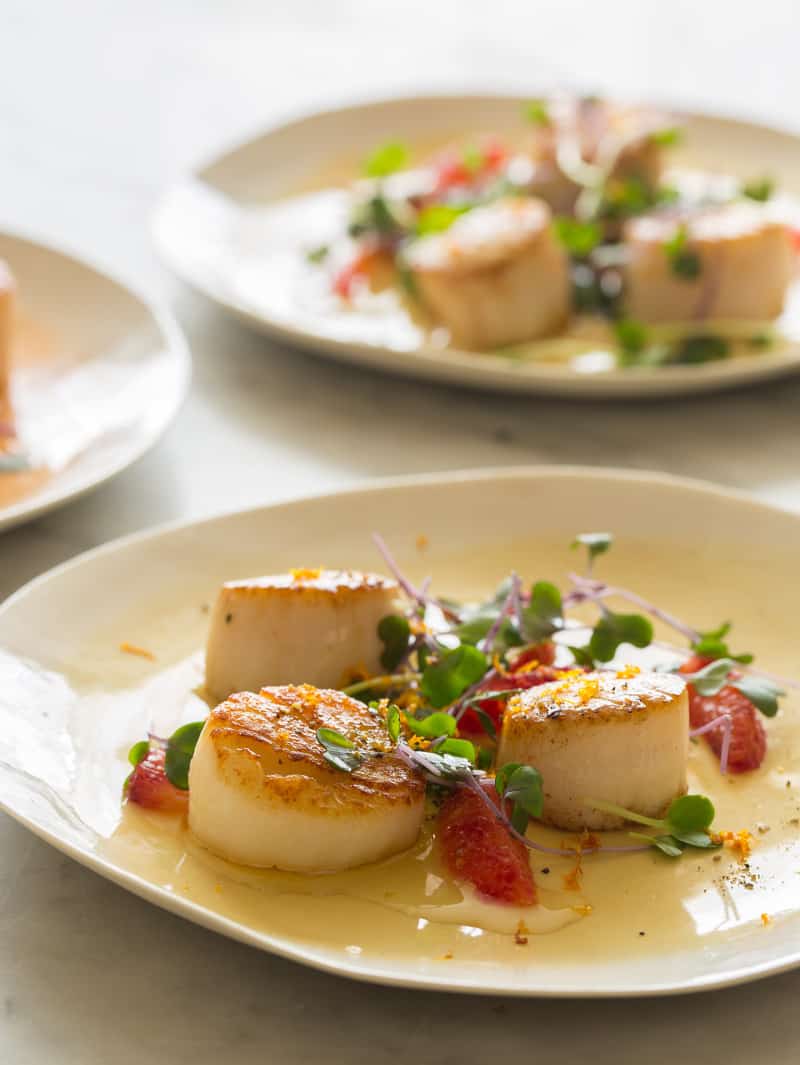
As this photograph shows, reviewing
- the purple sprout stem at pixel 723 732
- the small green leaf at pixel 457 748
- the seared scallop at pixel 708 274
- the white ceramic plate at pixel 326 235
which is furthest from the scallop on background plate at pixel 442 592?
the seared scallop at pixel 708 274

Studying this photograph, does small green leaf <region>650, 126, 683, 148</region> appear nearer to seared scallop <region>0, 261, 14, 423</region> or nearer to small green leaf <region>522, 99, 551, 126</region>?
small green leaf <region>522, 99, 551, 126</region>

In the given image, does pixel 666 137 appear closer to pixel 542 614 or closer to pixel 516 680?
pixel 542 614

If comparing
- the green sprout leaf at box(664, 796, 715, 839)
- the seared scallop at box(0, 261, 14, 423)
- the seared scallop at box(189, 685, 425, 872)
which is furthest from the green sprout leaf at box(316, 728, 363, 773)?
the seared scallop at box(0, 261, 14, 423)

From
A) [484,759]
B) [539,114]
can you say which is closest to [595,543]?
[484,759]

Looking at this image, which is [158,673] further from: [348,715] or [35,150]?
[35,150]

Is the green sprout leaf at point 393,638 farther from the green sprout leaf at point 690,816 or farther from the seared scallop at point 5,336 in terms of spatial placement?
the seared scallop at point 5,336

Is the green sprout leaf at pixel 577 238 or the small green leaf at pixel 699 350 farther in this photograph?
the green sprout leaf at pixel 577 238

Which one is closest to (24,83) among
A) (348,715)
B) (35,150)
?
(35,150)
